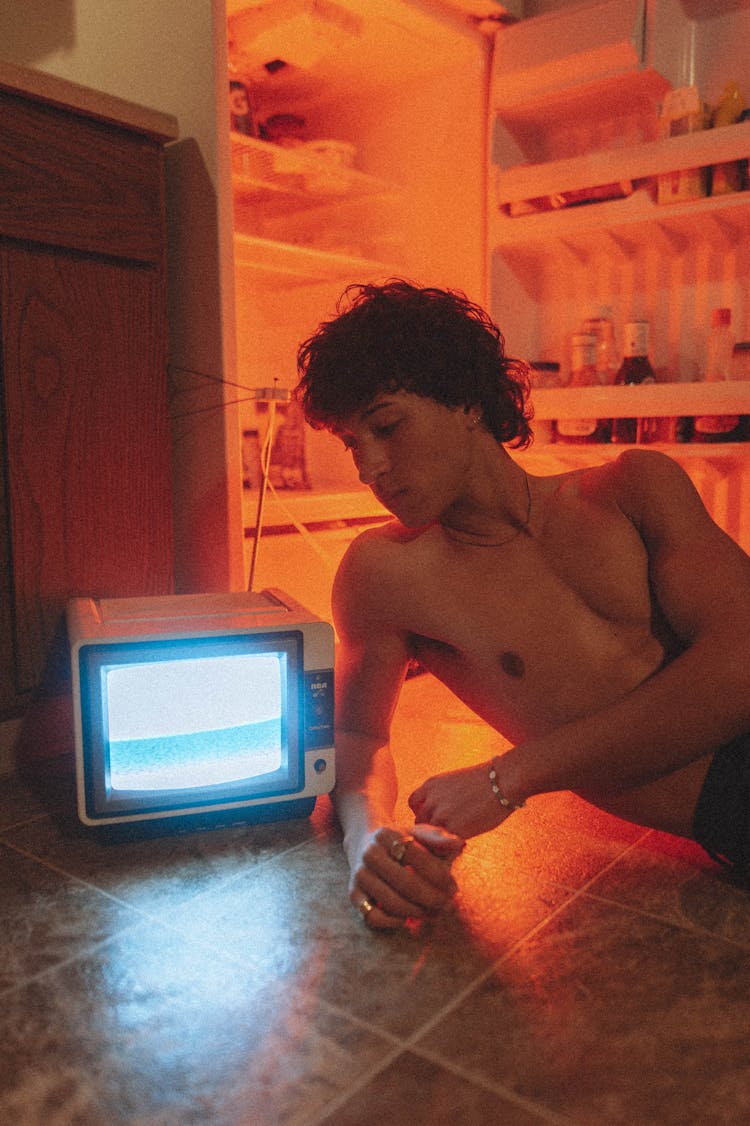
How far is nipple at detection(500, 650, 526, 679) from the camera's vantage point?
114cm

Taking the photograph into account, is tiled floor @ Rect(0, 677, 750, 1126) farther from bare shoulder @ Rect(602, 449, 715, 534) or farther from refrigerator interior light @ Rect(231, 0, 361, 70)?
refrigerator interior light @ Rect(231, 0, 361, 70)

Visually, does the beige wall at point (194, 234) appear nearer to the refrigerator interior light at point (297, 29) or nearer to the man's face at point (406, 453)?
the refrigerator interior light at point (297, 29)

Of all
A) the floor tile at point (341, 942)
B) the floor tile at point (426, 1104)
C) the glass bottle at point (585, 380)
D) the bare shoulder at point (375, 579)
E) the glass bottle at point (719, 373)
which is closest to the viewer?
the floor tile at point (426, 1104)

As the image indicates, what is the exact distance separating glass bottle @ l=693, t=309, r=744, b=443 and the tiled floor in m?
1.03

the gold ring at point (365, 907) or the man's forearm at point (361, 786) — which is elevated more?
the man's forearm at point (361, 786)

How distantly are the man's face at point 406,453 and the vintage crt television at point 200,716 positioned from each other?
8.1 inches

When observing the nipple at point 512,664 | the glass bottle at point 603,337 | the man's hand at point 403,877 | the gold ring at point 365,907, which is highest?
the glass bottle at point 603,337

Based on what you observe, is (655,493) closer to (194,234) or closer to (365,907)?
(365,907)

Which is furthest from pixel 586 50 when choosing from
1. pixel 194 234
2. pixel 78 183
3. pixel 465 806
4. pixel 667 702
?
pixel 465 806

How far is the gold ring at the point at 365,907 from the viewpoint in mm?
936

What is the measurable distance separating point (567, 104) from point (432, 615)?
1.48 m

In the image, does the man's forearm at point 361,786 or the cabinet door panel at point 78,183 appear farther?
the cabinet door panel at point 78,183

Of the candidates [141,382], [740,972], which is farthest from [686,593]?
[141,382]

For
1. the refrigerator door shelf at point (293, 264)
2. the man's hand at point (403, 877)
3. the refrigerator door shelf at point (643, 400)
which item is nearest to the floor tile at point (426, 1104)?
the man's hand at point (403, 877)
